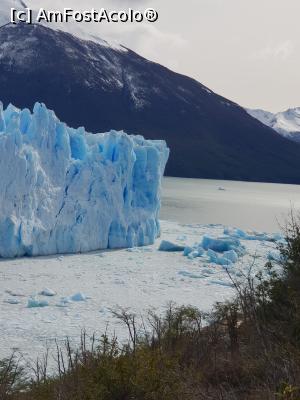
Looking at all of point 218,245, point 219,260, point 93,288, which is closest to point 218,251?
point 218,245

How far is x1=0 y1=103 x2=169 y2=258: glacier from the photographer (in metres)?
14.1

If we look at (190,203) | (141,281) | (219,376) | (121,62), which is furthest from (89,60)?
(219,376)

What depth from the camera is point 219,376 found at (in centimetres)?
527

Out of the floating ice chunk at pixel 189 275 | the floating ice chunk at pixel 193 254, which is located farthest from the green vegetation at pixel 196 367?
the floating ice chunk at pixel 193 254

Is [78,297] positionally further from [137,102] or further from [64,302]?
[137,102]

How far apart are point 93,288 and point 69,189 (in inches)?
209

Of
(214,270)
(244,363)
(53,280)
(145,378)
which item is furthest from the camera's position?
(214,270)

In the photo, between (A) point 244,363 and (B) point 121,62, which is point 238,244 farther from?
(B) point 121,62

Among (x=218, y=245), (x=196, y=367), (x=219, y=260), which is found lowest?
(x=219, y=260)

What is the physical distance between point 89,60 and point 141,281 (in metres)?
98.4

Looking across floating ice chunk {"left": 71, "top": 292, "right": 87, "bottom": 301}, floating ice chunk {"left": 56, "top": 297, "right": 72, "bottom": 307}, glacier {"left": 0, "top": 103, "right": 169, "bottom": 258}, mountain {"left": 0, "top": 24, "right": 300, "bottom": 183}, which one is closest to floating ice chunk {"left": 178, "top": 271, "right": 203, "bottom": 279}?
floating ice chunk {"left": 71, "top": 292, "right": 87, "bottom": 301}

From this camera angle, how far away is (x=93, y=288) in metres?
11.0

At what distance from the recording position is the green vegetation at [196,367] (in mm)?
3961

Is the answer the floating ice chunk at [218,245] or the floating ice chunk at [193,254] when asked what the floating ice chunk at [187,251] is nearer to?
the floating ice chunk at [193,254]
